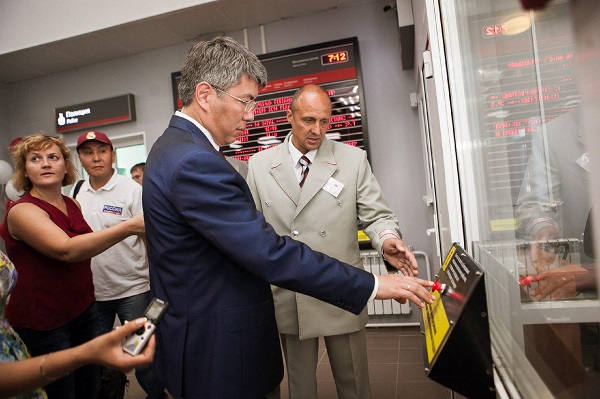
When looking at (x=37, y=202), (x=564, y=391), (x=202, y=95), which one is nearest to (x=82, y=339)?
(x=37, y=202)

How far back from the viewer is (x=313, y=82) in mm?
3627

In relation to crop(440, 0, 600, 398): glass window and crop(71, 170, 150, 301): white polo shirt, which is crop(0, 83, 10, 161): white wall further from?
crop(440, 0, 600, 398): glass window

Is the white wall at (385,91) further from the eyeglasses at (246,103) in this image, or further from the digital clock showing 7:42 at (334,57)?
the eyeglasses at (246,103)

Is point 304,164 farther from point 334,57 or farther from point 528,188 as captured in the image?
point 334,57

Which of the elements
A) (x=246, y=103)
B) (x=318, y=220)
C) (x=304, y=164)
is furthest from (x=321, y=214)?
(x=246, y=103)

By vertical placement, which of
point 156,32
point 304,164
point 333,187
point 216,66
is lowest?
point 333,187

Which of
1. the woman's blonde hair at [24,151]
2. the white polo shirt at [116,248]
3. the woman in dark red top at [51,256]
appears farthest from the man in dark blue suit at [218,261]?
the white polo shirt at [116,248]

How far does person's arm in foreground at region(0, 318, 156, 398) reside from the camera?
776 millimetres

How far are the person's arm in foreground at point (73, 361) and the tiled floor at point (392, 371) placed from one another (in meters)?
1.94

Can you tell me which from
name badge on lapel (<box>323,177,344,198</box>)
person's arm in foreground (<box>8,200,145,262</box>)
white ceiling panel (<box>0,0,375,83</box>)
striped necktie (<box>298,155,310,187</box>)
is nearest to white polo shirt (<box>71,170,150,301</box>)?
person's arm in foreground (<box>8,200,145,262</box>)

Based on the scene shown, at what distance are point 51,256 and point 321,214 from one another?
1.12 m

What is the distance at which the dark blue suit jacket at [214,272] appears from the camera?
108cm

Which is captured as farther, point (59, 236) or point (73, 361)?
point (59, 236)

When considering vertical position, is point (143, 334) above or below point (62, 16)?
below
